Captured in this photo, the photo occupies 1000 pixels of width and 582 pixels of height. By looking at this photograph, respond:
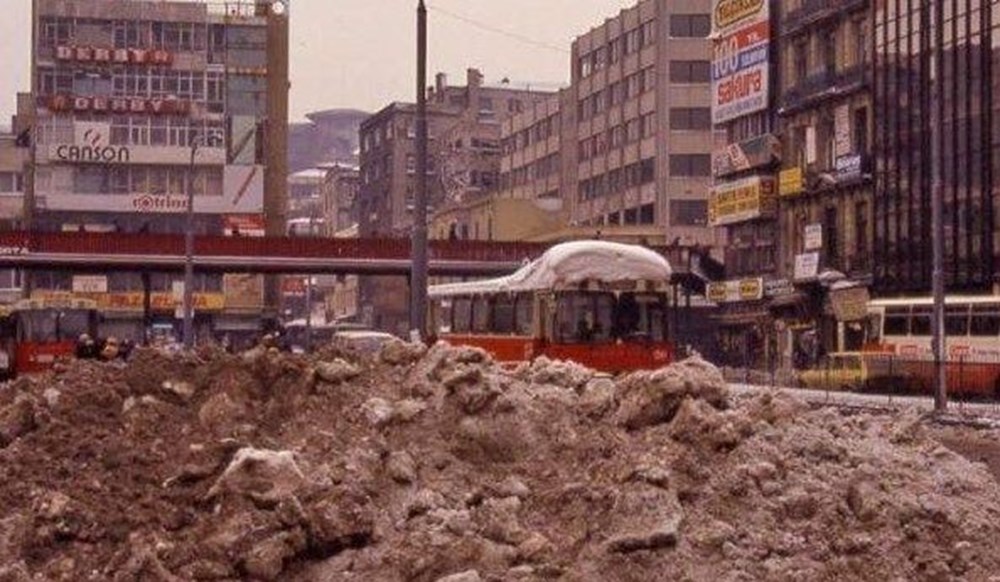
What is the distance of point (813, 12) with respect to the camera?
223 feet

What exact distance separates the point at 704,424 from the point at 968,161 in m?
45.4

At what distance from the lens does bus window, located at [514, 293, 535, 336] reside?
30766 mm

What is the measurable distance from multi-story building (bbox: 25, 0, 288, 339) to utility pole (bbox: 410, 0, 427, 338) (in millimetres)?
61622

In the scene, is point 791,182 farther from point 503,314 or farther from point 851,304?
point 503,314

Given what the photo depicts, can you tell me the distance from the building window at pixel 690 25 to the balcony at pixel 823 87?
73.8 ft

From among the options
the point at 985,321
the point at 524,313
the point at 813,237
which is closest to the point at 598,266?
the point at 524,313

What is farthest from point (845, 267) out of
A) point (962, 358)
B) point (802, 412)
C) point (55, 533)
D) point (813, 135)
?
point (55, 533)

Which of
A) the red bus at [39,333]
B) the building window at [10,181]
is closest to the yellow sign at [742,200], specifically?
the red bus at [39,333]

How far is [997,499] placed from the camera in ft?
40.5

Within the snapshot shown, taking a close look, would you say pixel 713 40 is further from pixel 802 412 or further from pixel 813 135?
pixel 802 412

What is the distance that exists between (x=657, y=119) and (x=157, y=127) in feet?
96.0

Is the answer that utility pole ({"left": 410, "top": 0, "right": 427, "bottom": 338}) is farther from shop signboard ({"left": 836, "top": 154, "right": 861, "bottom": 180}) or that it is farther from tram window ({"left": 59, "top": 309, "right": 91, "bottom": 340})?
shop signboard ({"left": 836, "top": 154, "right": 861, "bottom": 180})

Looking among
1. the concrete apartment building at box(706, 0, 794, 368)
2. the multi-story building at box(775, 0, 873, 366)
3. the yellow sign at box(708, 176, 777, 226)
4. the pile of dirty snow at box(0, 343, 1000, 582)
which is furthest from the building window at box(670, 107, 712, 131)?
the pile of dirty snow at box(0, 343, 1000, 582)

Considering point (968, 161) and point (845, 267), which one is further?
point (845, 267)
